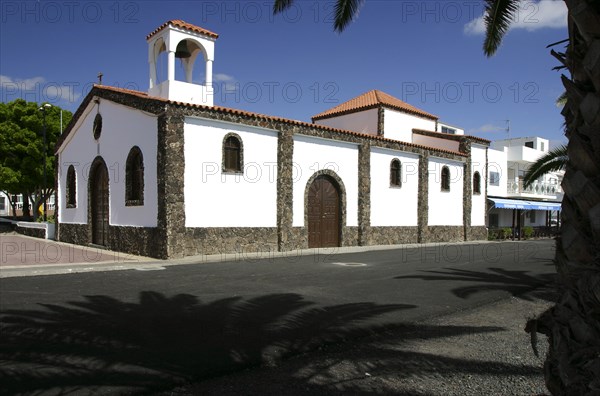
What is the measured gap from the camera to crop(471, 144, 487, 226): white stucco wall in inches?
1172

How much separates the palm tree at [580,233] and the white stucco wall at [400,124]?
1015 inches

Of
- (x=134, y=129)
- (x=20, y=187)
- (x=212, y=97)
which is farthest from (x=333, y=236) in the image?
(x=20, y=187)

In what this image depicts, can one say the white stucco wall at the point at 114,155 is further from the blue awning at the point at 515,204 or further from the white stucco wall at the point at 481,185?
the blue awning at the point at 515,204

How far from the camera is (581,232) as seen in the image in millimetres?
2105

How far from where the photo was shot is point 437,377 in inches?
172

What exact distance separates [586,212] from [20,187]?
3811 centimetres

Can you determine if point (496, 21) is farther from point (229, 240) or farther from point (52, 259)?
point (52, 259)

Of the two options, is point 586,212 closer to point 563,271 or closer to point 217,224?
point 563,271

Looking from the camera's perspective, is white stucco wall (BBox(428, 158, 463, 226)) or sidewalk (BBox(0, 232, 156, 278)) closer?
sidewalk (BBox(0, 232, 156, 278))

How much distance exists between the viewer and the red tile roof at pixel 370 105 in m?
28.5

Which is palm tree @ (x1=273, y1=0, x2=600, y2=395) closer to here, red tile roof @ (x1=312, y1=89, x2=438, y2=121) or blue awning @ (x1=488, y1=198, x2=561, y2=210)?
red tile roof @ (x1=312, y1=89, x2=438, y2=121)

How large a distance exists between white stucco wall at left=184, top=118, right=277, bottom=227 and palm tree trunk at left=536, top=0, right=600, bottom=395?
1462 cm

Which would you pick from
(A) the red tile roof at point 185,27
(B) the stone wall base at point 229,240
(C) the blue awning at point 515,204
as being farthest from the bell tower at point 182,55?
(C) the blue awning at point 515,204

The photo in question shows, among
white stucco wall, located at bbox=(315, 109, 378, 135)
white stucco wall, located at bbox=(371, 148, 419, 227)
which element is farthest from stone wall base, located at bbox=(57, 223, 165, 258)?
white stucco wall, located at bbox=(315, 109, 378, 135)
